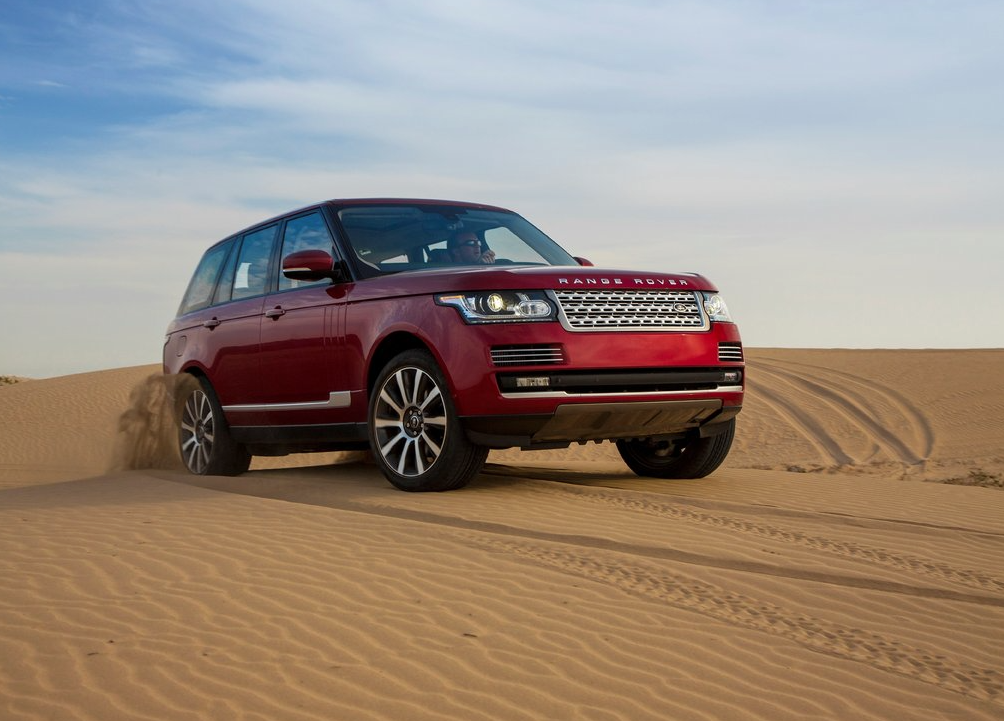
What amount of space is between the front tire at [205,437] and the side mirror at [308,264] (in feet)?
7.25

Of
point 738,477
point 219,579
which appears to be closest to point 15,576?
point 219,579

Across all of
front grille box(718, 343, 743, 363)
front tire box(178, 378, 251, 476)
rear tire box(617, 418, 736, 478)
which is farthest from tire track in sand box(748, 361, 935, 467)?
front tire box(178, 378, 251, 476)

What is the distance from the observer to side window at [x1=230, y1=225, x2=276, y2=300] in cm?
865

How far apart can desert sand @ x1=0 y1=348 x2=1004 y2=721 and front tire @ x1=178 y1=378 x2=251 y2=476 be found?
639mm

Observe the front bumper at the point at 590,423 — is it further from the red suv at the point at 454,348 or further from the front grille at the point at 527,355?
the front grille at the point at 527,355

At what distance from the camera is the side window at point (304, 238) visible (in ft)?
25.8

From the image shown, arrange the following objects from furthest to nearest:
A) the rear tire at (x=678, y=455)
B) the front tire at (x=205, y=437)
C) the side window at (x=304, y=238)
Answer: the front tire at (x=205, y=437), the rear tire at (x=678, y=455), the side window at (x=304, y=238)

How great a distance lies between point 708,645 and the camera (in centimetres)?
385

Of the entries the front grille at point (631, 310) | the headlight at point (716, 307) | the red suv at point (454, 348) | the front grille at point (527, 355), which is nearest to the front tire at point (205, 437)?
the red suv at point (454, 348)

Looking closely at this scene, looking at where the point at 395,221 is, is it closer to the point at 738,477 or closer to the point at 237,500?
the point at 237,500

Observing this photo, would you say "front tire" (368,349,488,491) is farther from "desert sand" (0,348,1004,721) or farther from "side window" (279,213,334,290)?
"side window" (279,213,334,290)

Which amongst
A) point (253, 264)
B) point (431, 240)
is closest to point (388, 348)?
point (431, 240)

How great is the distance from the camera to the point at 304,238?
814 centimetres

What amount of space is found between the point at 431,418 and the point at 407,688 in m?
3.49
